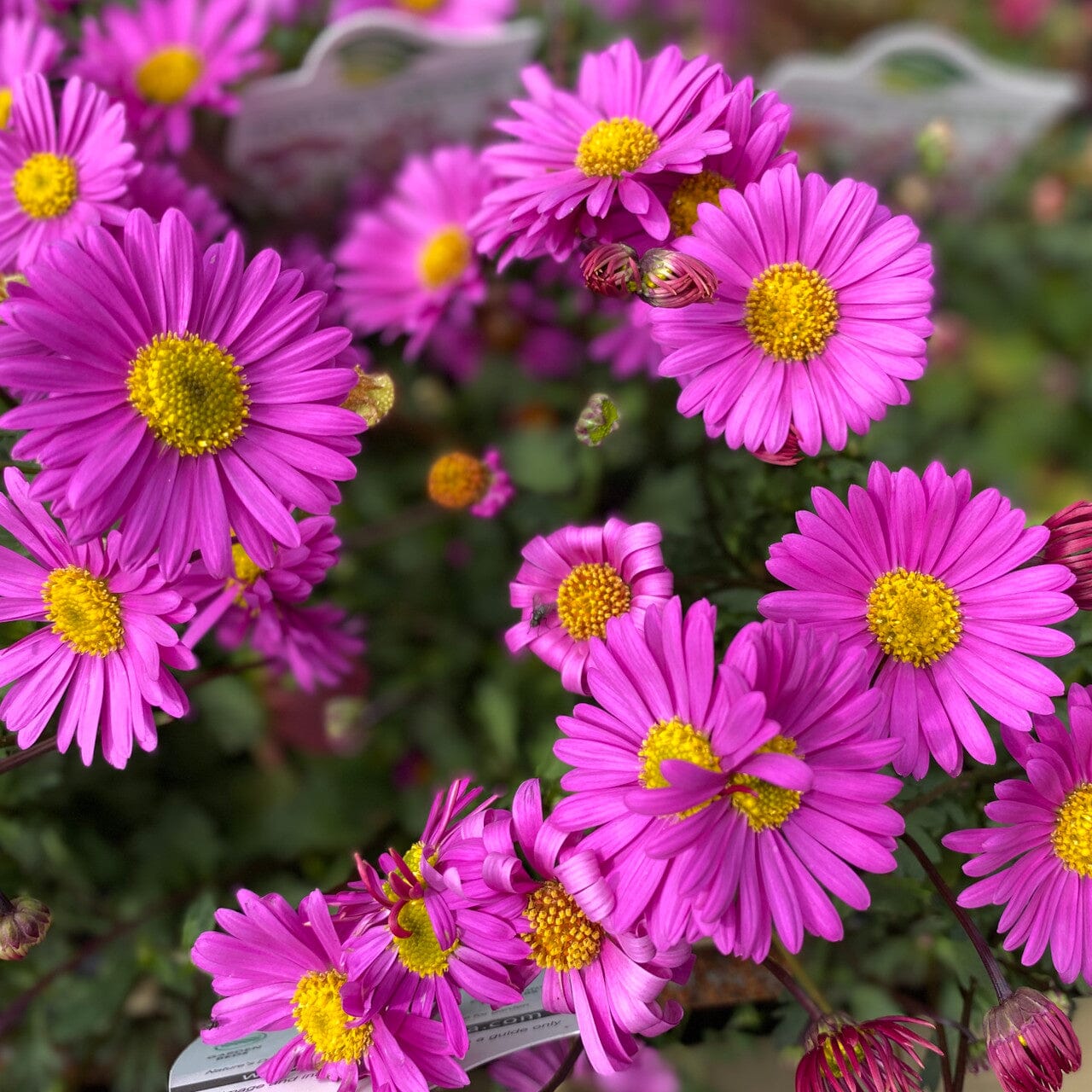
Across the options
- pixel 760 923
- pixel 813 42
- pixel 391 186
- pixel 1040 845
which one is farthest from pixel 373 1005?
pixel 813 42

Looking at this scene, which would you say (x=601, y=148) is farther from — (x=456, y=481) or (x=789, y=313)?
(x=456, y=481)

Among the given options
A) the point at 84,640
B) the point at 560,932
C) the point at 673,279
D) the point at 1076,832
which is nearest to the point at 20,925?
the point at 84,640

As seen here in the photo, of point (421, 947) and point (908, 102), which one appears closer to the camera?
point (421, 947)

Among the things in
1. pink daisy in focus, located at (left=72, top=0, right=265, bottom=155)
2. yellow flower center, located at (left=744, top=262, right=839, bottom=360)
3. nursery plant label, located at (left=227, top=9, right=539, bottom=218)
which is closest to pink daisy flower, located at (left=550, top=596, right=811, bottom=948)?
yellow flower center, located at (left=744, top=262, right=839, bottom=360)

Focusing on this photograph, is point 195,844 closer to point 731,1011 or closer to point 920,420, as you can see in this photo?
point 731,1011

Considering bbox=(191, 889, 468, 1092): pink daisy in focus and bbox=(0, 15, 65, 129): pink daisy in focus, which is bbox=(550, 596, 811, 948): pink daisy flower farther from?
bbox=(0, 15, 65, 129): pink daisy in focus

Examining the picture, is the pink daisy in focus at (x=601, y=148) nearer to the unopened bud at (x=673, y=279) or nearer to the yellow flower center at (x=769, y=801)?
the unopened bud at (x=673, y=279)
